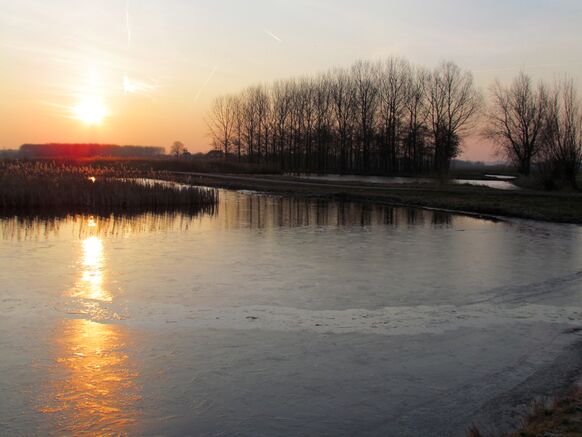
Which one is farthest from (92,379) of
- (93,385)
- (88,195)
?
(88,195)

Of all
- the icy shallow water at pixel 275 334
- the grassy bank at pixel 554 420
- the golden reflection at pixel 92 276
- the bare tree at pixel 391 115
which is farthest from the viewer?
the bare tree at pixel 391 115

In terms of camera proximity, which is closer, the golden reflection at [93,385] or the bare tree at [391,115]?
the golden reflection at [93,385]

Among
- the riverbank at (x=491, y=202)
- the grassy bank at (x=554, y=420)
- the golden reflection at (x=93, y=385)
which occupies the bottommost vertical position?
the golden reflection at (x=93, y=385)

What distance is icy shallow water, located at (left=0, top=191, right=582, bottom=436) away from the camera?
4.02 meters

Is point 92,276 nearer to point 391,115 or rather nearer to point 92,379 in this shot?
point 92,379

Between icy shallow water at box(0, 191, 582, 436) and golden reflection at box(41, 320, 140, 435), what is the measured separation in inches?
0.7

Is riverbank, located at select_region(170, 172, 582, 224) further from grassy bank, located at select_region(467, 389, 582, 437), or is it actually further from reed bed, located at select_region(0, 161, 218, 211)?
grassy bank, located at select_region(467, 389, 582, 437)

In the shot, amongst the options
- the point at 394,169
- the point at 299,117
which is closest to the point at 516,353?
the point at 394,169

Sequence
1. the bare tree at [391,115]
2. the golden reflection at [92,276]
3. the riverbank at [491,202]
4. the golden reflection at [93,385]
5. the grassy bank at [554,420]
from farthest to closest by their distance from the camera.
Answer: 1. the bare tree at [391,115]
2. the riverbank at [491,202]
3. the golden reflection at [92,276]
4. the golden reflection at [93,385]
5. the grassy bank at [554,420]

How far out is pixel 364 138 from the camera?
2776 inches

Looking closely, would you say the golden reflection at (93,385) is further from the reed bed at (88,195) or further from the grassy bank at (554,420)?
the reed bed at (88,195)

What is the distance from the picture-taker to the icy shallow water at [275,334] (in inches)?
158

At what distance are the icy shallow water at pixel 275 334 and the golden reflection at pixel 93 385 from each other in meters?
0.02

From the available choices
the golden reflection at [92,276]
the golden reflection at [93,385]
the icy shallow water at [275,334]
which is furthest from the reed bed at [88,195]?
the golden reflection at [93,385]
